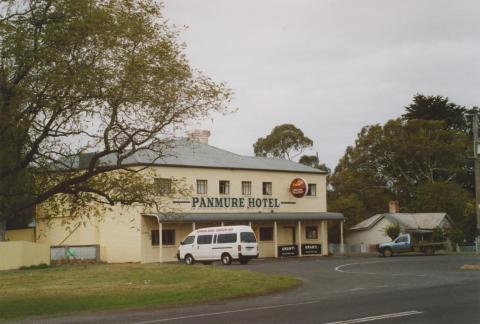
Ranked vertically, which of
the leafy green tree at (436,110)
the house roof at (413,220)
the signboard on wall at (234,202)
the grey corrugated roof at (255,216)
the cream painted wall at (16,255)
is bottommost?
the cream painted wall at (16,255)

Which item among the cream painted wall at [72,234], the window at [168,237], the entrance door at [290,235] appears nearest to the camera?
the window at [168,237]

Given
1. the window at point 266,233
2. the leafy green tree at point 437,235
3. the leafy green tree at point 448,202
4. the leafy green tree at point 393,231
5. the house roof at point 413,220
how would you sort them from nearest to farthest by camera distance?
the window at point 266,233
the leafy green tree at point 437,235
the leafy green tree at point 393,231
the house roof at point 413,220
the leafy green tree at point 448,202

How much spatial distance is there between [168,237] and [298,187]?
1238 cm

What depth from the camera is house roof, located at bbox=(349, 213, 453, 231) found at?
6507cm

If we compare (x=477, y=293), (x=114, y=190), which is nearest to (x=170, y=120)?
(x=114, y=190)

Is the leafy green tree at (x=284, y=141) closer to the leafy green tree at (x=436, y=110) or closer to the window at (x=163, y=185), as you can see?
the leafy green tree at (x=436, y=110)

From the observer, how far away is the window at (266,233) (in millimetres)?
54562

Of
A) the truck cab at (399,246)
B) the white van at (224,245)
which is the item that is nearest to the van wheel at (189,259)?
the white van at (224,245)

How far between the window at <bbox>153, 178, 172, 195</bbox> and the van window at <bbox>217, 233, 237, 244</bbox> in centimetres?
2152

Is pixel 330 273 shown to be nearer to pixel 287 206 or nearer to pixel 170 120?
pixel 170 120

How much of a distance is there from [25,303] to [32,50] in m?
7.50

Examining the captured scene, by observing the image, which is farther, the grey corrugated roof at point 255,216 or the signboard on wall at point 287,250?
the signboard on wall at point 287,250

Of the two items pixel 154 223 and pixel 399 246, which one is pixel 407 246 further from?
pixel 154 223

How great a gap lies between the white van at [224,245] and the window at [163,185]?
70.6ft
